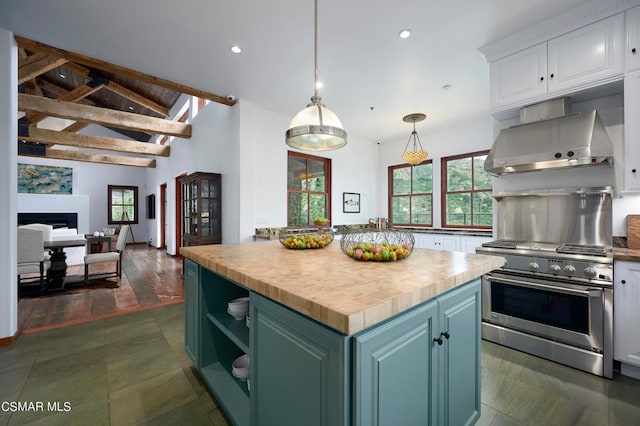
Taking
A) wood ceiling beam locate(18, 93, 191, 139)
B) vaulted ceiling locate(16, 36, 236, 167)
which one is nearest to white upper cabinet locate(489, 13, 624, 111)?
vaulted ceiling locate(16, 36, 236, 167)

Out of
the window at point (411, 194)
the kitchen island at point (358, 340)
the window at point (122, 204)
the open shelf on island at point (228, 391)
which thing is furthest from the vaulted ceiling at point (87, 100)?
the window at point (411, 194)

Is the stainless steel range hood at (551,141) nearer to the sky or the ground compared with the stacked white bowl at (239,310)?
nearer to the sky

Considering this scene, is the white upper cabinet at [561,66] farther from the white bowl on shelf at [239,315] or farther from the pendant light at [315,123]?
the white bowl on shelf at [239,315]

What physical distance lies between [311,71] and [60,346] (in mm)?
3648

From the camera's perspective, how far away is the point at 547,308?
220cm

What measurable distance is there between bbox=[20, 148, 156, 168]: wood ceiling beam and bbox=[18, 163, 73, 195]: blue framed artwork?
1668 mm

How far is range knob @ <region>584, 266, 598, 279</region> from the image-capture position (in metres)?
1.97

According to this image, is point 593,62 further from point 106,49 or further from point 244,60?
point 106,49

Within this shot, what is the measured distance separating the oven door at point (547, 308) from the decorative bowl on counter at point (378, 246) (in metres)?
1.40

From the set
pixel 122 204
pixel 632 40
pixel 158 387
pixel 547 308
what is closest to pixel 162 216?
pixel 122 204

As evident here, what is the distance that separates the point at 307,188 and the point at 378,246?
145 inches

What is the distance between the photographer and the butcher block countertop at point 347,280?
2.58 feet

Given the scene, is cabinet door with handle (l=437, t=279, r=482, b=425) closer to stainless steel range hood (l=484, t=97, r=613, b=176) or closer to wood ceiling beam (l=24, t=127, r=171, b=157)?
stainless steel range hood (l=484, t=97, r=613, b=176)

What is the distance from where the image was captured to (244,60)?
2.91m
